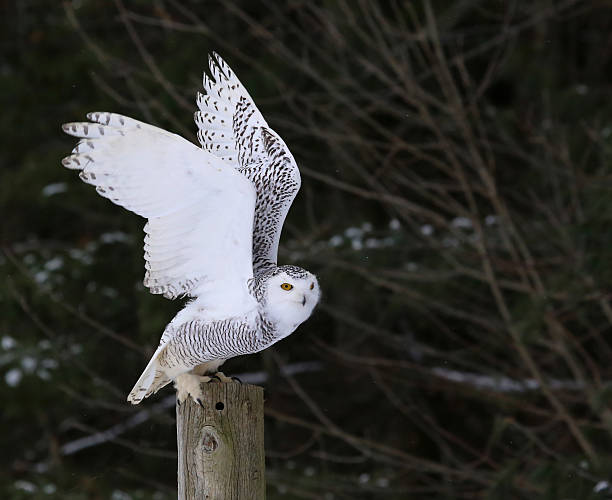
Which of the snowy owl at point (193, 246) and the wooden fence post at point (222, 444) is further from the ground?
the snowy owl at point (193, 246)

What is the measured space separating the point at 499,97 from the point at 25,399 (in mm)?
4429

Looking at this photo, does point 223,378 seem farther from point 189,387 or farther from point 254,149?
point 254,149

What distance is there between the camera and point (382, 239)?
20.7ft

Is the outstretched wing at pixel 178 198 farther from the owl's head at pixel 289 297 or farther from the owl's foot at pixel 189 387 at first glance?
the owl's foot at pixel 189 387

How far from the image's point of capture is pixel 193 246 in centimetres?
274

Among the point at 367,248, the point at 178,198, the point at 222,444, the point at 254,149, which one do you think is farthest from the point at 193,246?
the point at 367,248

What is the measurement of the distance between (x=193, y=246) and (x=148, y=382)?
0.47 metres

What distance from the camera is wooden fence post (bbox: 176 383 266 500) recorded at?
8.82 feet

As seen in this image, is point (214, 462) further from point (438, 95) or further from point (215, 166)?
point (438, 95)

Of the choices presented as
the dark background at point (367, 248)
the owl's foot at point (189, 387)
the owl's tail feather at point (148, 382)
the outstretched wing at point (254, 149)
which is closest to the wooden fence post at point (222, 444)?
the owl's foot at point (189, 387)

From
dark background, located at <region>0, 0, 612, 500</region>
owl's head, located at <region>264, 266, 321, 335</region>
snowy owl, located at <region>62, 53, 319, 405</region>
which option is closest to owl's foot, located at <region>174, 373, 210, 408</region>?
snowy owl, located at <region>62, 53, 319, 405</region>

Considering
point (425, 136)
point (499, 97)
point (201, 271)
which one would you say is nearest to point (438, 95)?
point (425, 136)

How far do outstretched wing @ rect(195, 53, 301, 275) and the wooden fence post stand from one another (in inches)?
15.9

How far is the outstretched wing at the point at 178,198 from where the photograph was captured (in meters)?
2.62
